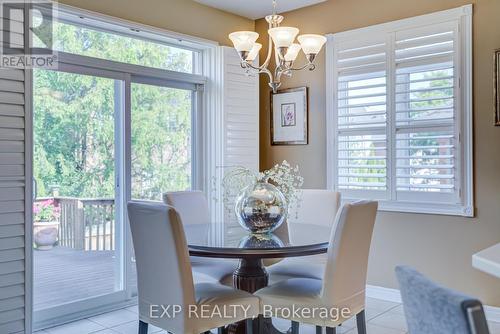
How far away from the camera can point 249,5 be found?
4.43 metres

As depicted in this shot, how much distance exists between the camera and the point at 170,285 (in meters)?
2.21

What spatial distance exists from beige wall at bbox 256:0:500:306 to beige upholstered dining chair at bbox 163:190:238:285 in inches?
Answer: 54.2

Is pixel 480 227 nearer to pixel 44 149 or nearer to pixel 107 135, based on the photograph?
pixel 107 135

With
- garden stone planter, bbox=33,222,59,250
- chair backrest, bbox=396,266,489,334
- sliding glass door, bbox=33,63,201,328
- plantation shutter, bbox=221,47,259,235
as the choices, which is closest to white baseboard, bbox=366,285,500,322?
plantation shutter, bbox=221,47,259,235

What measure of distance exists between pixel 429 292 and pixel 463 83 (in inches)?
118

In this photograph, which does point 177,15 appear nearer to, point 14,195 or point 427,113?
point 14,195

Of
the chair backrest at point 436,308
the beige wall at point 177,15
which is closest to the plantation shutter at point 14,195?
the beige wall at point 177,15

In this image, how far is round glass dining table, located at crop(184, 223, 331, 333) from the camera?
228 cm

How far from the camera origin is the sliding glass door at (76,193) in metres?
3.36

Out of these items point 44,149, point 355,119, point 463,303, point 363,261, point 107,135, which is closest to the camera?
point 463,303

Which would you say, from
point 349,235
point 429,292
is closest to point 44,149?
point 349,235

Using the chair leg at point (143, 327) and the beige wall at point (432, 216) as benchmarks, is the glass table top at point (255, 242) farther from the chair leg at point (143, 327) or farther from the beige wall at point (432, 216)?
the beige wall at point (432, 216)

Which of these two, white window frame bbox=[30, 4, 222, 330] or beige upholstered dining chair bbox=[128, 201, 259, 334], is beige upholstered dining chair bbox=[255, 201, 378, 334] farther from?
white window frame bbox=[30, 4, 222, 330]

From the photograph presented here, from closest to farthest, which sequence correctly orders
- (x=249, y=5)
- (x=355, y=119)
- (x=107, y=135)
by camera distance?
(x=107, y=135) → (x=355, y=119) → (x=249, y=5)
